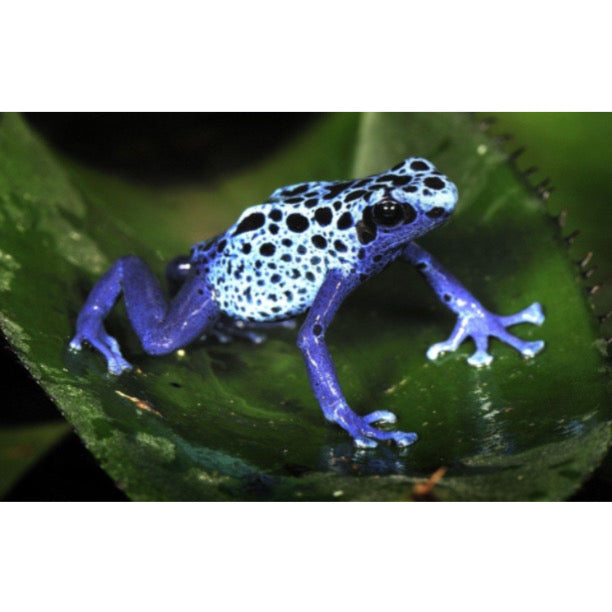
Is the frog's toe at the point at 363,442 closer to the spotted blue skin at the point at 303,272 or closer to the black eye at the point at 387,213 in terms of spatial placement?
the spotted blue skin at the point at 303,272

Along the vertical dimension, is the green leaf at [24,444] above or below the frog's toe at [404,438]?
above

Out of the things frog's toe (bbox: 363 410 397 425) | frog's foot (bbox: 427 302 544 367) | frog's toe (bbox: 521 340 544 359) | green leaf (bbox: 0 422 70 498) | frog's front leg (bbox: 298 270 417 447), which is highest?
green leaf (bbox: 0 422 70 498)

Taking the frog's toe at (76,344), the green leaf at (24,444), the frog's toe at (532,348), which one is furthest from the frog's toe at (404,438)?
the green leaf at (24,444)

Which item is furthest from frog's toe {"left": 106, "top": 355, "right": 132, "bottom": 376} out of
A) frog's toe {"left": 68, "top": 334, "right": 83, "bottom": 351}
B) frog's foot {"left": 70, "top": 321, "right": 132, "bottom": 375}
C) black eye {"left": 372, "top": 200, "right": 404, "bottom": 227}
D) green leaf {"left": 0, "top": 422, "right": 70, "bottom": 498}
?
black eye {"left": 372, "top": 200, "right": 404, "bottom": 227}

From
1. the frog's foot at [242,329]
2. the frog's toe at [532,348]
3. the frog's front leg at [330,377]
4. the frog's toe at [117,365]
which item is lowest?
the frog's toe at [532,348]

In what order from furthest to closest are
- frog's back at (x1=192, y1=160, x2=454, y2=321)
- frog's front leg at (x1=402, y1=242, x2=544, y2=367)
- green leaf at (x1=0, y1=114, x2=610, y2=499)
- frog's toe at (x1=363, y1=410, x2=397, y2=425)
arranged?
frog's back at (x1=192, y1=160, x2=454, y2=321) < frog's front leg at (x1=402, y1=242, x2=544, y2=367) < frog's toe at (x1=363, y1=410, x2=397, y2=425) < green leaf at (x1=0, y1=114, x2=610, y2=499)

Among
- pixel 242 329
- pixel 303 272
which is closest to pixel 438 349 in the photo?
pixel 303 272

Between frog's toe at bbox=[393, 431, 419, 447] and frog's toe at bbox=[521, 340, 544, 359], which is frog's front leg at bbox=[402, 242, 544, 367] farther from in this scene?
Answer: frog's toe at bbox=[393, 431, 419, 447]

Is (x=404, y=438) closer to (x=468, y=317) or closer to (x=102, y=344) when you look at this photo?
(x=468, y=317)
